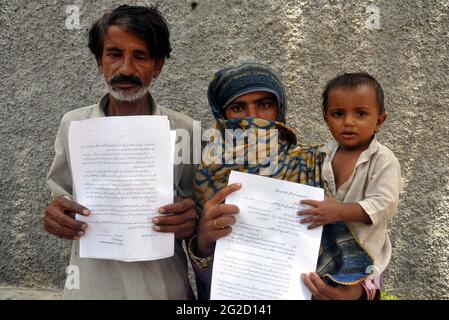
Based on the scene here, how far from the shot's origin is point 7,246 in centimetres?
298

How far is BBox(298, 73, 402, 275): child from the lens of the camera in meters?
1.33

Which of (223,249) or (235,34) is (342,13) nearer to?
(235,34)

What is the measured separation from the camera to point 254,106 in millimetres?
1497

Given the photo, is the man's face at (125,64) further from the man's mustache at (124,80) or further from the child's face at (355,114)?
the child's face at (355,114)

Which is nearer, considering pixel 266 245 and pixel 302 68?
pixel 266 245

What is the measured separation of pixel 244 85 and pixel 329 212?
0.48 m

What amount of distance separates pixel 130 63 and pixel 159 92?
45.9 inches

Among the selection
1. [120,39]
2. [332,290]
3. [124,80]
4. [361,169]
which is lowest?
[332,290]

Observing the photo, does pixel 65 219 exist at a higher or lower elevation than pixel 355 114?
lower

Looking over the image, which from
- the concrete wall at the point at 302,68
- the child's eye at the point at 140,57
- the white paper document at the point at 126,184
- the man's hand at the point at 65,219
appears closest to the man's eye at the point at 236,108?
the white paper document at the point at 126,184

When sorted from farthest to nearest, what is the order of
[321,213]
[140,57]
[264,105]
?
[140,57], [264,105], [321,213]

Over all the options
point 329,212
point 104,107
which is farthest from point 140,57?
point 329,212

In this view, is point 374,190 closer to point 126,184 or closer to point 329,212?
point 329,212

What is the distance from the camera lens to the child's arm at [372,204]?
4.27 feet
